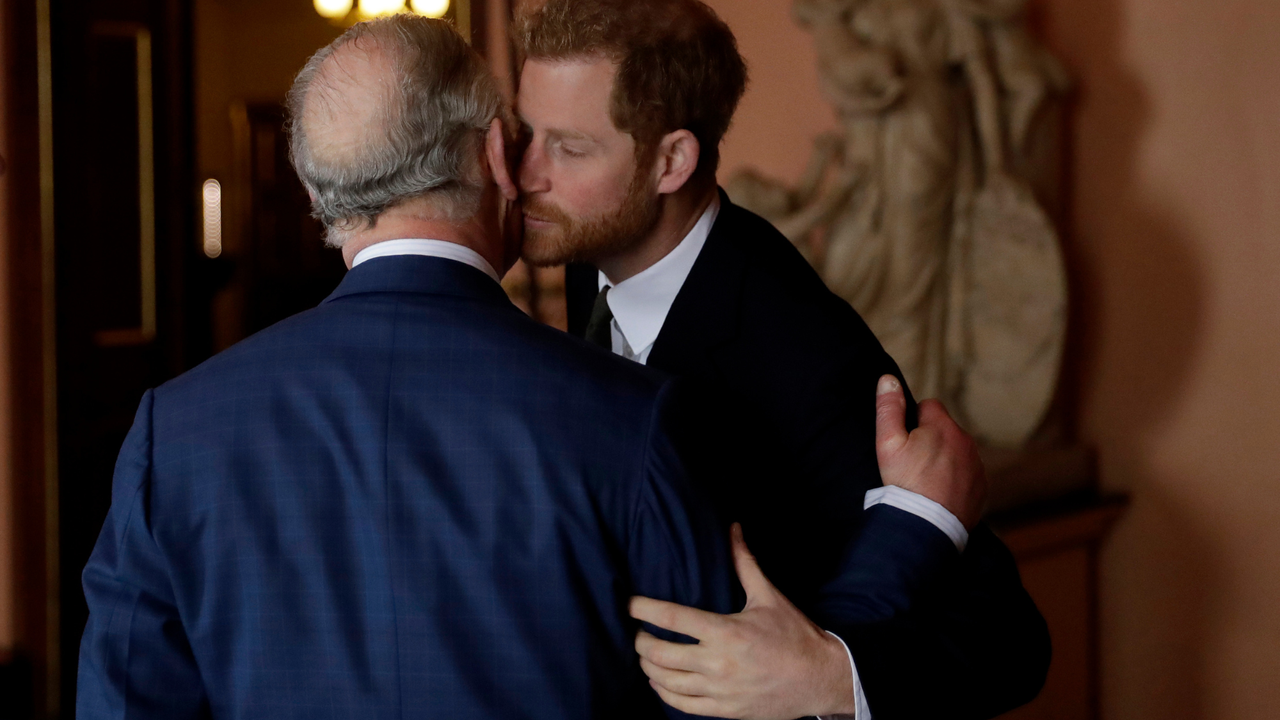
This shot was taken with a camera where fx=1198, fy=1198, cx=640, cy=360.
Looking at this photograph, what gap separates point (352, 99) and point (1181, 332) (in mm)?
4061

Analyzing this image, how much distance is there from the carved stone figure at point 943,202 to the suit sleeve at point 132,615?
3.14 metres

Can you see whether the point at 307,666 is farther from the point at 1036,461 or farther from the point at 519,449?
the point at 1036,461

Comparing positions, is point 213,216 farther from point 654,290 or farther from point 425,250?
point 425,250

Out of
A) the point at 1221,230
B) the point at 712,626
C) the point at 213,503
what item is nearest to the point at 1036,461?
the point at 1221,230

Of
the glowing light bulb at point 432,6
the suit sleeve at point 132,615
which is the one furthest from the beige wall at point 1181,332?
the suit sleeve at point 132,615

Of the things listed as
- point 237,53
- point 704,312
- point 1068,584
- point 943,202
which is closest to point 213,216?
point 237,53

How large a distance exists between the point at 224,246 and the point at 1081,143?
4.12 metres

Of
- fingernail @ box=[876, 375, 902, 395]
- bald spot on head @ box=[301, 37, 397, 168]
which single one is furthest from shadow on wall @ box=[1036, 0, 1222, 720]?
bald spot on head @ box=[301, 37, 397, 168]

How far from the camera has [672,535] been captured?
1.24m

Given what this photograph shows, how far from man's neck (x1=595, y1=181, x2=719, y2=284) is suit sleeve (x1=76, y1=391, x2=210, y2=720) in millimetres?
739

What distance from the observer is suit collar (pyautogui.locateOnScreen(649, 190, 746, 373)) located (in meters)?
1.69

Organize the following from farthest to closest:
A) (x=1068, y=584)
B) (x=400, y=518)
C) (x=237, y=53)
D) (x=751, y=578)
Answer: (x=237, y=53) → (x=1068, y=584) → (x=751, y=578) → (x=400, y=518)

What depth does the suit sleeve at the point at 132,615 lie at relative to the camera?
125cm

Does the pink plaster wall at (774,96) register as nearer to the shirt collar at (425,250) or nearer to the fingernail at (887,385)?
the fingernail at (887,385)
